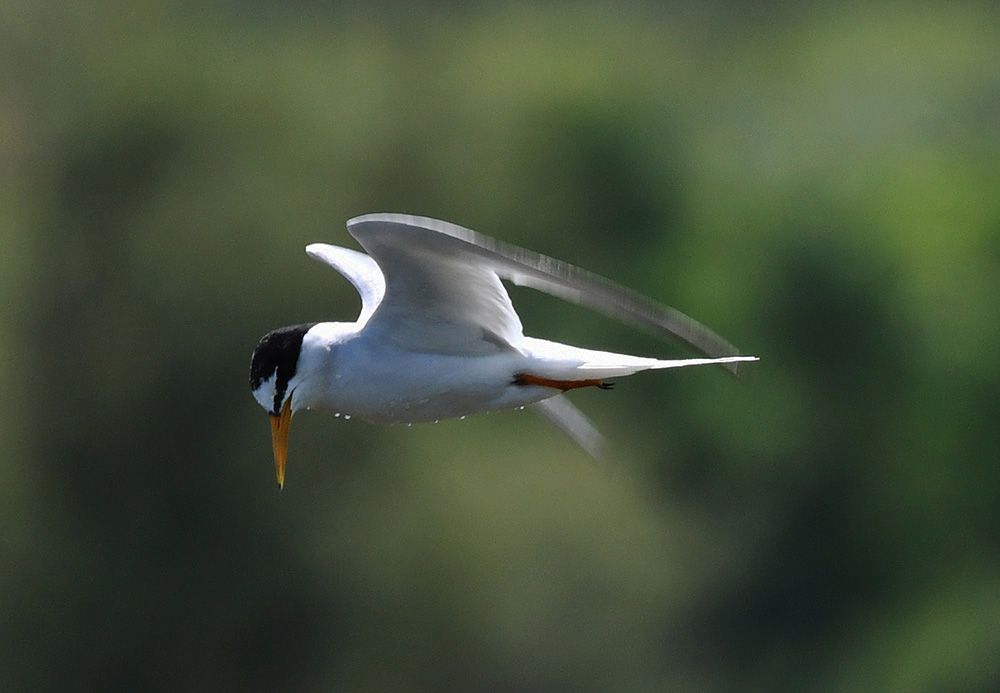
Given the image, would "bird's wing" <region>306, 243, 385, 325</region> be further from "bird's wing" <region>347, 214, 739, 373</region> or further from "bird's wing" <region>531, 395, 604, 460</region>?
"bird's wing" <region>531, 395, 604, 460</region>

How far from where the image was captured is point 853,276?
3269cm

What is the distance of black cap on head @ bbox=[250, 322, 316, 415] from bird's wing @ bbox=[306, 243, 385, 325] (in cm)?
77

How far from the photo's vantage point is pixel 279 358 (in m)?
7.70

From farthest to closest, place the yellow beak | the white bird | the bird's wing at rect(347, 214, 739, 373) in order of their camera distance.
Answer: the yellow beak < the white bird < the bird's wing at rect(347, 214, 739, 373)

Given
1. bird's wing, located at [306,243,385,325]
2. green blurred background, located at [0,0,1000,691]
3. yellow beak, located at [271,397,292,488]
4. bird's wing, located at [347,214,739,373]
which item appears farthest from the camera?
green blurred background, located at [0,0,1000,691]

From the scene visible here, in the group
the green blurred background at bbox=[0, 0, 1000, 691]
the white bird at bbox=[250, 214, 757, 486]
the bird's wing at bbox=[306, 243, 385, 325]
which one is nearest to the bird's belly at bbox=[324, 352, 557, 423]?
the white bird at bbox=[250, 214, 757, 486]

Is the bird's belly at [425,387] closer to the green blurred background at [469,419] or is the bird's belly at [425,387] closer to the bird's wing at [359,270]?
the bird's wing at [359,270]

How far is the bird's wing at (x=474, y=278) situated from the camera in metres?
6.91

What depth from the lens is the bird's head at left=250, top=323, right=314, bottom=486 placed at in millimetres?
7703

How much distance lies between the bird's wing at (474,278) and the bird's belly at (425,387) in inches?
7.5

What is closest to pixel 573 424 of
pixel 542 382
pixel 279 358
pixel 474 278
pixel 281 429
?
pixel 542 382

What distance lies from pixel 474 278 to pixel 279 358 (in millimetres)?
845

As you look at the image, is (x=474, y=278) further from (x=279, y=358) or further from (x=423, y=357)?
(x=279, y=358)

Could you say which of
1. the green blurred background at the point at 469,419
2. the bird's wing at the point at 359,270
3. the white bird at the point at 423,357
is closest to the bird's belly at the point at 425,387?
the white bird at the point at 423,357
